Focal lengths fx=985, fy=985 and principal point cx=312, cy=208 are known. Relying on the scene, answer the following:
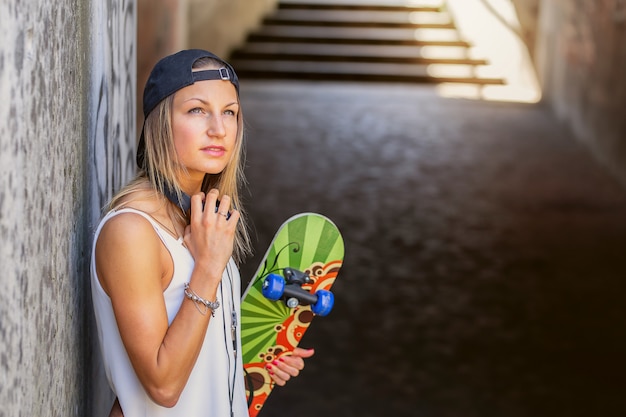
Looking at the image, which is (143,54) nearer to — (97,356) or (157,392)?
(97,356)

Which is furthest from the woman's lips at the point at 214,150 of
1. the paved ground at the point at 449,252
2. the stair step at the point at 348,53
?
the stair step at the point at 348,53

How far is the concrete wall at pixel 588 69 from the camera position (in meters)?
8.38

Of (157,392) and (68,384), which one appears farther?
(68,384)

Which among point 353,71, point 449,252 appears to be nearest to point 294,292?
point 449,252

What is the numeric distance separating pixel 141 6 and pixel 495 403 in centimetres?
507

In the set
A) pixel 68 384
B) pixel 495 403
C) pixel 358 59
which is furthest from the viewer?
pixel 358 59

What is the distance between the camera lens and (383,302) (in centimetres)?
561

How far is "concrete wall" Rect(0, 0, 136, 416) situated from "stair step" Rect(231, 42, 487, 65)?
9.82 meters

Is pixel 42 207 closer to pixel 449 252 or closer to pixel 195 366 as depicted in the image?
pixel 195 366

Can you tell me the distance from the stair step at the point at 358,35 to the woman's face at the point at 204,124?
10695mm

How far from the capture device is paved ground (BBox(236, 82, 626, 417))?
15.1 ft

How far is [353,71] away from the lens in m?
11.8

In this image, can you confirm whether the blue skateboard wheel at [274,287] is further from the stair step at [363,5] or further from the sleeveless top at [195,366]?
the stair step at [363,5]

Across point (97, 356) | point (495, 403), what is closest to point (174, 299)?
point (97, 356)
